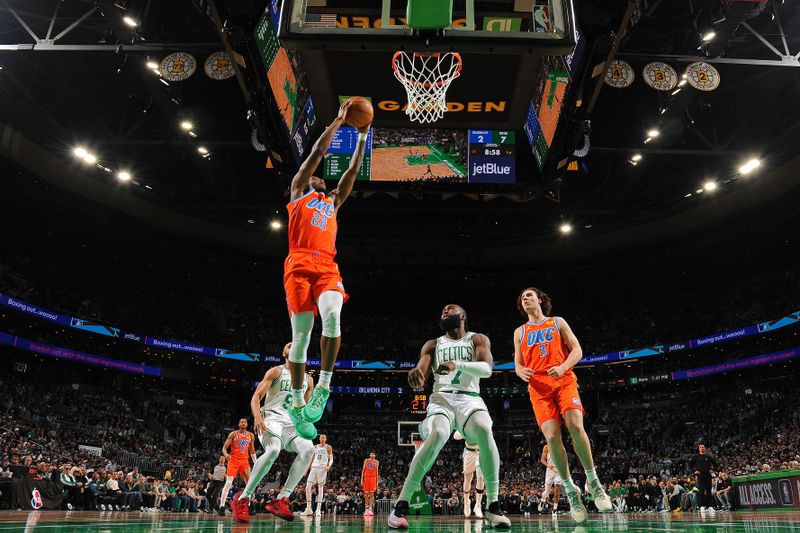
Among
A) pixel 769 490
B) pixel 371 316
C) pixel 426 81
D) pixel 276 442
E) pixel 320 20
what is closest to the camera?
pixel 276 442

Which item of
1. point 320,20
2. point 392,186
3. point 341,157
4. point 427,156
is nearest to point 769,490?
point 427,156

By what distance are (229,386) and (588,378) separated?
21516 millimetres

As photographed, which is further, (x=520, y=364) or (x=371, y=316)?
(x=371, y=316)

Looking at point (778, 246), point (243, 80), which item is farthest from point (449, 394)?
point (778, 246)

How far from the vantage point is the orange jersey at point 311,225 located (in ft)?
17.2

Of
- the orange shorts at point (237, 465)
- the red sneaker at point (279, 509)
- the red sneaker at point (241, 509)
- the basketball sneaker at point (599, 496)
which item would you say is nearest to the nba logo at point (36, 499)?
the orange shorts at point (237, 465)

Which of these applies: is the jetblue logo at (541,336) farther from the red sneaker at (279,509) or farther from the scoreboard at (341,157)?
the scoreboard at (341,157)

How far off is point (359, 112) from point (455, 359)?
2.40 metres

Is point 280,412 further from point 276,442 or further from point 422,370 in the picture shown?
point 422,370

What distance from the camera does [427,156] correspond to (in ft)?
42.8

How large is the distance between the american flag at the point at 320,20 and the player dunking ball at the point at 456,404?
419cm

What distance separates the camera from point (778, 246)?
2934 cm

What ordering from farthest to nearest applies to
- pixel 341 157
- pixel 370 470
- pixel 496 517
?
pixel 370 470
pixel 341 157
pixel 496 517

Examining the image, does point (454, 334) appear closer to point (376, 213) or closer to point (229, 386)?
point (376, 213)
